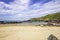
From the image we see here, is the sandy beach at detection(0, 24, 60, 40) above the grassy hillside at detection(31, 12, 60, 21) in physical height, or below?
below

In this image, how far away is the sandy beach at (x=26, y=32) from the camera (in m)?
1.76

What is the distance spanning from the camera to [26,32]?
1.78 meters

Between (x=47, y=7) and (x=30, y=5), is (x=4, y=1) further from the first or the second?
(x=47, y=7)

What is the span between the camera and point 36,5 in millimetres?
1790

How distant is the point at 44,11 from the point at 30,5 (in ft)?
0.73

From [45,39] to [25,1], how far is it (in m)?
0.61

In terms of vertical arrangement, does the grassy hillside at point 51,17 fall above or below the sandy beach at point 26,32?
above

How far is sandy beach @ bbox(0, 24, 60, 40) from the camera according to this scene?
176 centimetres

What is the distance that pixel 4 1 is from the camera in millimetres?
1771


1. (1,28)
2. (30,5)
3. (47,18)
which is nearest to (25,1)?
(30,5)

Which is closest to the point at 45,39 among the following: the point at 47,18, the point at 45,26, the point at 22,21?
the point at 45,26

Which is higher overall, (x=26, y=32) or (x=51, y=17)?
(x=51, y=17)

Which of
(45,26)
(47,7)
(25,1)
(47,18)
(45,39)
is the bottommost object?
(45,39)

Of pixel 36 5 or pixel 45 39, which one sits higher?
pixel 36 5
